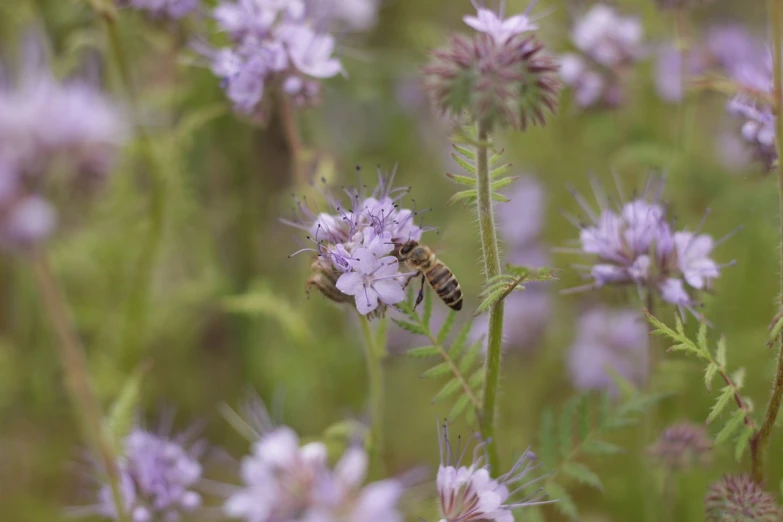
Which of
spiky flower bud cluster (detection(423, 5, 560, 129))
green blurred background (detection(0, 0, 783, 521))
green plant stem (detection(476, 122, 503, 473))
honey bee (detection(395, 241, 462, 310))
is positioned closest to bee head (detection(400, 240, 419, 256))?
honey bee (detection(395, 241, 462, 310))

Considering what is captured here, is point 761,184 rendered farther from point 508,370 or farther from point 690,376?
point 508,370

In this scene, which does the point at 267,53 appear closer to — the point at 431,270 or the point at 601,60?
the point at 431,270

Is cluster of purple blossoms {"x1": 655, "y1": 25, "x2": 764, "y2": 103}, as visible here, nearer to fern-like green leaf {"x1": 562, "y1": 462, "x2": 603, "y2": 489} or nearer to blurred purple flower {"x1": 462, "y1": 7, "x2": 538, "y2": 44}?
blurred purple flower {"x1": 462, "y1": 7, "x2": 538, "y2": 44}

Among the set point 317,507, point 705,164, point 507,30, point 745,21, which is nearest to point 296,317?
point 317,507

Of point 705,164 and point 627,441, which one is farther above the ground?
point 705,164

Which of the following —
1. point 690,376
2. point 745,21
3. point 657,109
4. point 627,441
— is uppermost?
point 745,21

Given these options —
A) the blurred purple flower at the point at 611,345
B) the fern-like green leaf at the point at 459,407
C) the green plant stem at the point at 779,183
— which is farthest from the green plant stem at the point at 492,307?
the blurred purple flower at the point at 611,345

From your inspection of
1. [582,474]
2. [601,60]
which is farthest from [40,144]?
[601,60]
